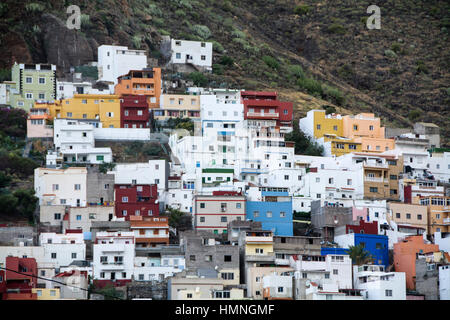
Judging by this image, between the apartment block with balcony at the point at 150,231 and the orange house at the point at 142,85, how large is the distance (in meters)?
21.8

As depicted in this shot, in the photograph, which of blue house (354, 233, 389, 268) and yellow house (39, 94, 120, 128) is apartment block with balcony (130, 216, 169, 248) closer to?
blue house (354, 233, 389, 268)

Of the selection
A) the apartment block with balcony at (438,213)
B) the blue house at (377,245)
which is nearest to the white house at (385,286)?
the blue house at (377,245)

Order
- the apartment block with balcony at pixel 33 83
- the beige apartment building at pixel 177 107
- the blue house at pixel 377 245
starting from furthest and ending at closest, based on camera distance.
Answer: the apartment block with balcony at pixel 33 83 < the beige apartment building at pixel 177 107 < the blue house at pixel 377 245

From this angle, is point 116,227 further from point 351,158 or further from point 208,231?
point 351,158

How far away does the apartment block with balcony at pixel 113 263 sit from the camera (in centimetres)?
5472

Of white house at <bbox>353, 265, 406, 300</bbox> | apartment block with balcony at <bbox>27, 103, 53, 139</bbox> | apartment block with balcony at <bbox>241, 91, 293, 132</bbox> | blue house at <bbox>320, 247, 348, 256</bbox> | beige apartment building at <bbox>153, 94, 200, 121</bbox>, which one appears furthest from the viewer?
beige apartment building at <bbox>153, 94, 200, 121</bbox>

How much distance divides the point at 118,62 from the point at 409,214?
31.1m

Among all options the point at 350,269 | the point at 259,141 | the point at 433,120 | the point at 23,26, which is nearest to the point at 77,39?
the point at 23,26

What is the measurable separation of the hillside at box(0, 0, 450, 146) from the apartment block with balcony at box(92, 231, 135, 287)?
35065mm

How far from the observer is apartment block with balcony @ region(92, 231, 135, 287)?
54.7 metres

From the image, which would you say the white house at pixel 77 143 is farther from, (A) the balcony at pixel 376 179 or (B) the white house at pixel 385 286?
(B) the white house at pixel 385 286

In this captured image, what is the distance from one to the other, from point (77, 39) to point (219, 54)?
1460cm

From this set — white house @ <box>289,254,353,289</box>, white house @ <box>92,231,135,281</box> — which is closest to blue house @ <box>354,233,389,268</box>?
white house @ <box>289,254,353,289</box>

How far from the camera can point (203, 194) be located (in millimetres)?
64812
